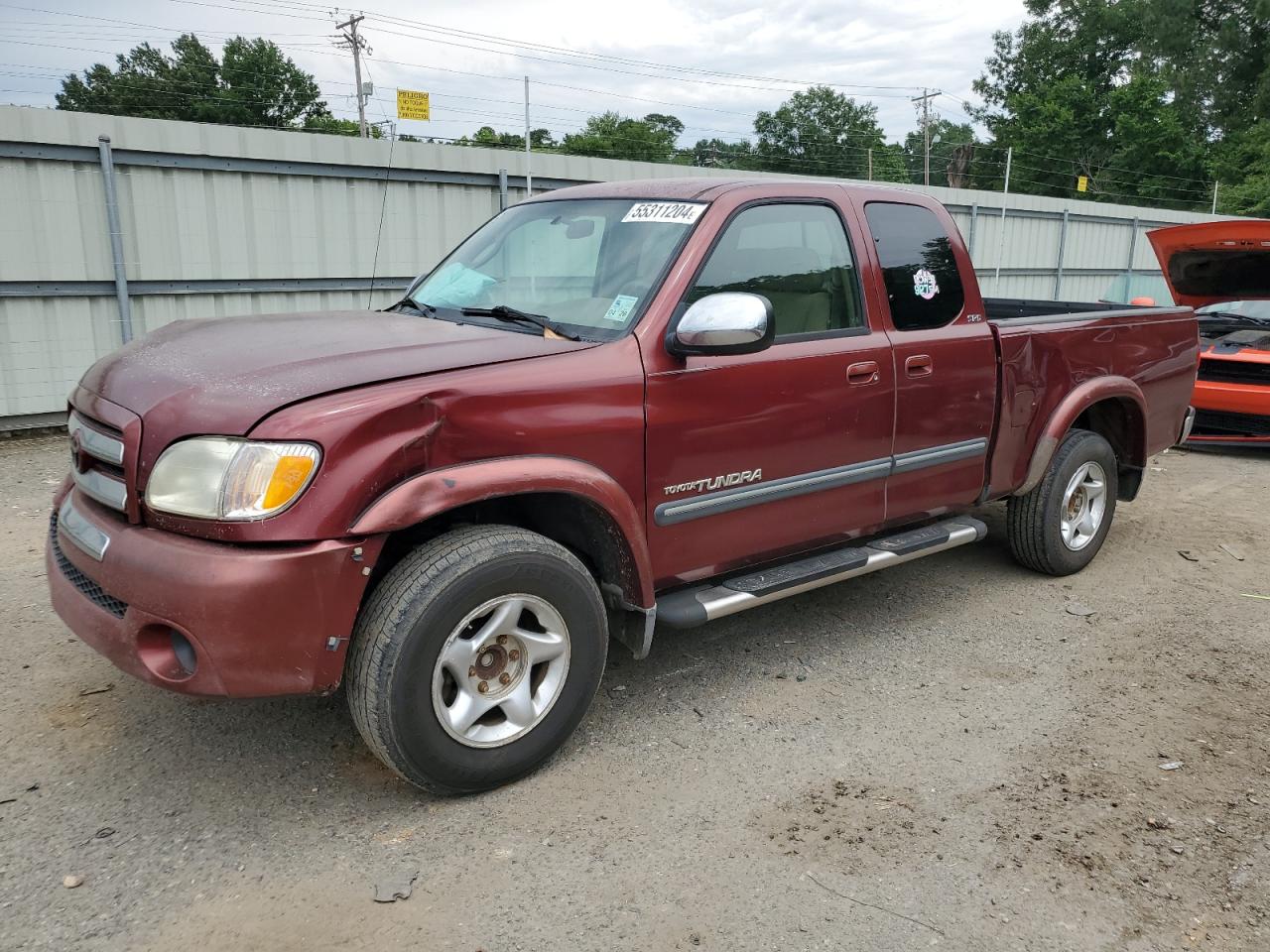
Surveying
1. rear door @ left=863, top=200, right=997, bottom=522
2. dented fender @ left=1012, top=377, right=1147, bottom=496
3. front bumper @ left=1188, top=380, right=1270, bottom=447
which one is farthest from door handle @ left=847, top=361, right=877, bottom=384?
front bumper @ left=1188, top=380, right=1270, bottom=447

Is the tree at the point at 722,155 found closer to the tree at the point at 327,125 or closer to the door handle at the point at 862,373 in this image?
the tree at the point at 327,125

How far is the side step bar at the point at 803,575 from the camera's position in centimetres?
344

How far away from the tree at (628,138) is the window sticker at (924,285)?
186 ft

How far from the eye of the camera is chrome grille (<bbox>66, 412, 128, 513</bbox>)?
9.27 ft

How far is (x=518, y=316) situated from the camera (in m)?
3.53

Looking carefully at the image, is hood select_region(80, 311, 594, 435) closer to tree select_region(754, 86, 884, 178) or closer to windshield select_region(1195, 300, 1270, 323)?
windshield select_region(1195, 300, 1270, 323)

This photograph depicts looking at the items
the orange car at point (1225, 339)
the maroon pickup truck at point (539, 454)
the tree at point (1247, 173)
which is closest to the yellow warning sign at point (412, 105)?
the maroon pickup truck at point (539, 454)

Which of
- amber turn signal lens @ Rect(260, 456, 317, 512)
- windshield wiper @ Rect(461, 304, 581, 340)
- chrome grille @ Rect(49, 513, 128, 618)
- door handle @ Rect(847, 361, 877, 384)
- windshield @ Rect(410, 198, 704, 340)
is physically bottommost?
chrome grille @ Rect(49, 513, 128, 618)

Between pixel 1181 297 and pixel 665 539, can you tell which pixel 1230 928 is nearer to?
pixel 665 539

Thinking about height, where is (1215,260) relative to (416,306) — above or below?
above

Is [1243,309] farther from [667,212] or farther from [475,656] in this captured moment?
[475,656]

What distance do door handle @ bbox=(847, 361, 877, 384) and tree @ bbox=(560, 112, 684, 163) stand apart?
5707 cm

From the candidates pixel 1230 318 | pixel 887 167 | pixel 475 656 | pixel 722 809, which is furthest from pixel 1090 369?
pixel 887 167

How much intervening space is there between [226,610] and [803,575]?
6.93ft
